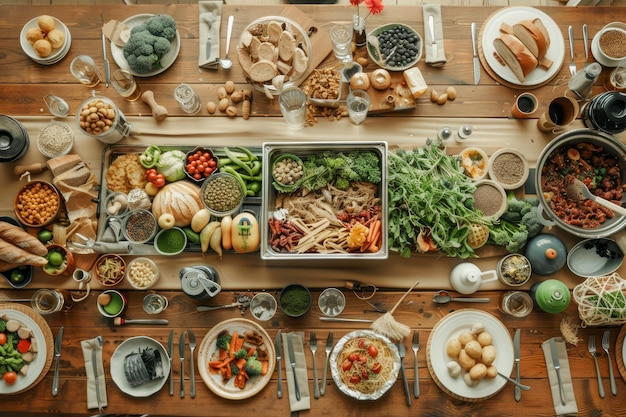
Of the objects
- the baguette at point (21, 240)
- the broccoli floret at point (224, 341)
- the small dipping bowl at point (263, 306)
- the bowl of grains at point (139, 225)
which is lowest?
the broccoli floret at point (224, 341)

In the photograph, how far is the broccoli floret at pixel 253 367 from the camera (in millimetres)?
2463

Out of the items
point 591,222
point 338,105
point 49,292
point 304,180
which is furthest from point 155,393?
point 591,222

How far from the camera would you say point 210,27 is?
2.87 meters

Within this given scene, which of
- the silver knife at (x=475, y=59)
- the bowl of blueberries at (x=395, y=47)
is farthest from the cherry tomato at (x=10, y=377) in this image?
the silver knife at (x=475, y=59)

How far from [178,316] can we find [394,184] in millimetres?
1468

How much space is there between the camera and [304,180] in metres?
2.55

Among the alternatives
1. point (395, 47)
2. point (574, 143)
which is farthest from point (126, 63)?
point (574, 143)

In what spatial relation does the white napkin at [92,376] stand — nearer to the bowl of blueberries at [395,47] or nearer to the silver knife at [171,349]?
the silver knife at [171,349]

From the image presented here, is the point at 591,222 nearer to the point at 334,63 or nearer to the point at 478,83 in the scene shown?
the point at 478,83

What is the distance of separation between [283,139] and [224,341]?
4.09 ft

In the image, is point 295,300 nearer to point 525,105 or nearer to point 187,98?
point 187,98

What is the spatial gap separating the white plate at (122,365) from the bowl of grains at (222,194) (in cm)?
83

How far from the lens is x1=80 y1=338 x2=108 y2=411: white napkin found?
250cm

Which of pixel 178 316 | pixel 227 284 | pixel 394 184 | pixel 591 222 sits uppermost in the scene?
pixel 394 184
